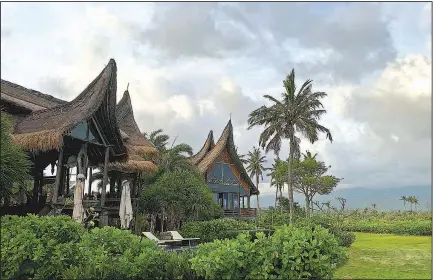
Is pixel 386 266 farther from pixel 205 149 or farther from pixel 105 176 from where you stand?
pixel 205 149

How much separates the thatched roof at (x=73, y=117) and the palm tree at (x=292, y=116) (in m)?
14.6

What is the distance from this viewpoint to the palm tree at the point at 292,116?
2659 centimetres

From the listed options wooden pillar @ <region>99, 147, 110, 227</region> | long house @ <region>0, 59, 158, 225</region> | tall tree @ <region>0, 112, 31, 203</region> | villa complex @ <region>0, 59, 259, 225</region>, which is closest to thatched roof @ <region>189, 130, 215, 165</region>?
villa complex @ <region>0, 59, 259, 225</region>

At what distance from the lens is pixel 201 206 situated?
20.0 meters

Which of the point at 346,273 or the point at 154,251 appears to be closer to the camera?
the point at 154,251

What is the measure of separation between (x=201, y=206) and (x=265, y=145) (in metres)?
9.95

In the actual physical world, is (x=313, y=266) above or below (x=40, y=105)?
below

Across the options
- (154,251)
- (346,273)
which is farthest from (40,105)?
(346,273)

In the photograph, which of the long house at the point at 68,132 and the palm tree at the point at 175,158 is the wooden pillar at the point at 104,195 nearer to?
the long house at the point at 68,132

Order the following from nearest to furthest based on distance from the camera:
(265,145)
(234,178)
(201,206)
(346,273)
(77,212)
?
(346,273)
(77,212)
(201,206)
(265,145)
(234,178)

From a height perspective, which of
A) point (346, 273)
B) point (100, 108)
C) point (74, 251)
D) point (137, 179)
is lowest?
point (346, 273)

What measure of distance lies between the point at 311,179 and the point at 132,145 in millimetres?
24715

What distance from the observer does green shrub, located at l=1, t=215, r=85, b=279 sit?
668 cm

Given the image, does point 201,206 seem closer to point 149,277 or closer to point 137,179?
point 137,179
